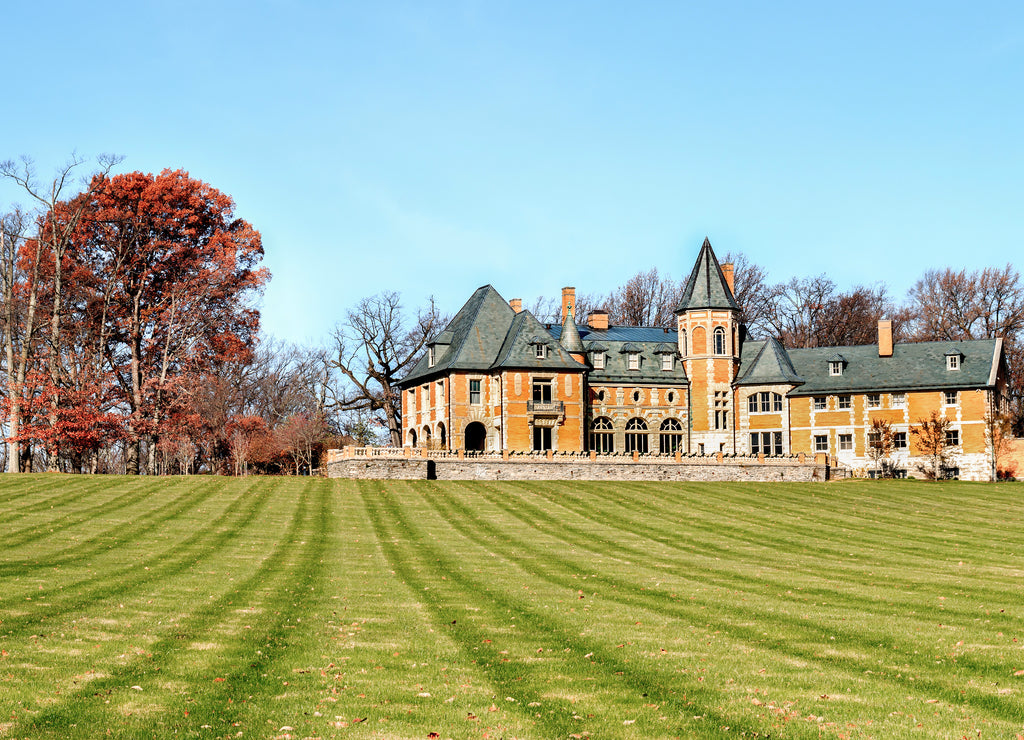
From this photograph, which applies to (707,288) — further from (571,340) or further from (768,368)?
(571,340)

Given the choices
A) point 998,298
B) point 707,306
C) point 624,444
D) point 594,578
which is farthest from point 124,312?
point 998,298

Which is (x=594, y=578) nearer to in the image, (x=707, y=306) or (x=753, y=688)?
(x=753, y=688)

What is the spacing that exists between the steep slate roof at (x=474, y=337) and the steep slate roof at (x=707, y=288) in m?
11.1

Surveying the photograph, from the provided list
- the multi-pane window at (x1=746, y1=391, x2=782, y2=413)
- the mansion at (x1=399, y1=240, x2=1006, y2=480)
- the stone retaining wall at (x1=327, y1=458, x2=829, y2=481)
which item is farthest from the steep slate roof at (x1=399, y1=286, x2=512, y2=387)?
the multi-pane window at (x1=746, y1=391, x2=782, y2=413)

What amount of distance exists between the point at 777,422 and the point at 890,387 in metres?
6.77

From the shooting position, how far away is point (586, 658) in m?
12.2

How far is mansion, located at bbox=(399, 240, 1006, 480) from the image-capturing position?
5831 cm

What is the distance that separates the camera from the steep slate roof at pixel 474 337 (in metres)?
59.8

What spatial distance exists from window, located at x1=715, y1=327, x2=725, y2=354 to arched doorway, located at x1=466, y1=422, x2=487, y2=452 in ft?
50.6

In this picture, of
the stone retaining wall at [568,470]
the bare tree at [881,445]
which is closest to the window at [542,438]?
the stone retaining wall at [568,470]

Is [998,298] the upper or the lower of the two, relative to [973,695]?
upper

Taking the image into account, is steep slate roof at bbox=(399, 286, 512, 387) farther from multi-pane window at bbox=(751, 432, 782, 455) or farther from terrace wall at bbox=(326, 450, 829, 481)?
multi-pane window at bbox=(751, 432, 782, 455)

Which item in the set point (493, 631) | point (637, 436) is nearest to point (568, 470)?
point (637, 436)

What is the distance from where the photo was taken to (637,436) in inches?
2494
